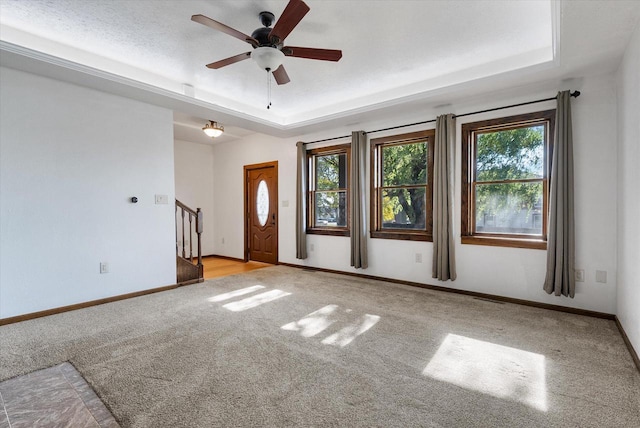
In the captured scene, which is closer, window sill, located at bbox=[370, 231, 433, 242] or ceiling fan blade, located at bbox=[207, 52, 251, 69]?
ceiling fan blade, located at bbox=[207, 52, 251, 69]

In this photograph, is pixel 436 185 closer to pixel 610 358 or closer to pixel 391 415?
pixel 610 358

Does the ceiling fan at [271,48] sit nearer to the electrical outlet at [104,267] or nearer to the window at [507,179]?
the window at [507,179]

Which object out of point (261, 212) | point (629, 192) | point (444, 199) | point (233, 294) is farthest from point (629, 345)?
point (261, 212)

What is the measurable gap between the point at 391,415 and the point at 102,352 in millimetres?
2360

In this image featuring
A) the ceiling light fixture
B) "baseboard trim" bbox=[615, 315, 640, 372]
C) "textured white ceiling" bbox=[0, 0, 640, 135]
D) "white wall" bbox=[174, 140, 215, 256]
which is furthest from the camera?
"white wall" bbox=[174, 140, 215, 256]

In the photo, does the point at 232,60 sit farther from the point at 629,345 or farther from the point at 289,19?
the point at 629,345

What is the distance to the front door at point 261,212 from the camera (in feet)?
21.7

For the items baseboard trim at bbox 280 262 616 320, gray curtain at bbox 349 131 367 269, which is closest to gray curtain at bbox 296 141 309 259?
baseboard trim at bbox 280 262 616 320

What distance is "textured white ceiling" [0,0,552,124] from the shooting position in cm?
271

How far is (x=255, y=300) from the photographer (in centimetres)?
409

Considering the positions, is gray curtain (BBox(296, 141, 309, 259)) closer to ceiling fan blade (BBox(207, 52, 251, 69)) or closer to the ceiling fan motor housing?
ceiling fan blade (BBox(207, 52, 251, 69))

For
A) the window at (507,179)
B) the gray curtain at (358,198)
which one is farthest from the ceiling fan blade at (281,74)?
the window at (507,179)

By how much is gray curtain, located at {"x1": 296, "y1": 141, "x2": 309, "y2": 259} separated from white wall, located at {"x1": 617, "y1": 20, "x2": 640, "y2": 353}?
434 cm

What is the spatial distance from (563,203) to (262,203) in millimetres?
5175
